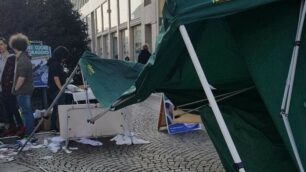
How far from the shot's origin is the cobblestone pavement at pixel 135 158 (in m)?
7.28

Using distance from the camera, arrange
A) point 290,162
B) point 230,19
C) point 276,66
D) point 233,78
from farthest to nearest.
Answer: point 233,78 < point 290,162 < point 230,19 < point 276,66

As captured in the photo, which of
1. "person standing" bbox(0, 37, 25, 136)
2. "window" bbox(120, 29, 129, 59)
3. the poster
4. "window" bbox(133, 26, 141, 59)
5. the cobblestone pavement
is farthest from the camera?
"window" bbox(120, 29, 129, 59)

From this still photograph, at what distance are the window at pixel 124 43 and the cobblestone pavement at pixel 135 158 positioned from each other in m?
26.6

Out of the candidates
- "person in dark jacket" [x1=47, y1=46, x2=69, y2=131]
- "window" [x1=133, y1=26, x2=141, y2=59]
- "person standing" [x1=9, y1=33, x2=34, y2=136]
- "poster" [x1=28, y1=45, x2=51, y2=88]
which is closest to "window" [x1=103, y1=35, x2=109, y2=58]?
"window" [x1=133, y1=26, x2=141, y2=59]

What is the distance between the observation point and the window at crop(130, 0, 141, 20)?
30753 millimetres

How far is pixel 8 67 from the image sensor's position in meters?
9.55

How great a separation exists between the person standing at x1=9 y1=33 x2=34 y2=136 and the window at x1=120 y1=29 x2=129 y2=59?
85.2ft

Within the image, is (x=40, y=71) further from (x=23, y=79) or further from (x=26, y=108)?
(x=23, y=79)

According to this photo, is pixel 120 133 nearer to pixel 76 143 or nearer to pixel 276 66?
pixel 76 143

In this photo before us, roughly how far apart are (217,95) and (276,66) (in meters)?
1.44

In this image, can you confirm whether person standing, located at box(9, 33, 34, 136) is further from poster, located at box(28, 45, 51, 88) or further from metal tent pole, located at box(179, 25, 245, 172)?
metal tent pole, located at box(179, 25, 245, 172)

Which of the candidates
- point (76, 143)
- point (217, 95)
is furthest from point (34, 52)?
point (217, 95)

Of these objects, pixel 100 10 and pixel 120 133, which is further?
pixel 100 10

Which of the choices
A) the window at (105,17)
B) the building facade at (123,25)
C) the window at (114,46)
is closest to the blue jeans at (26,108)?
the building facade at (123,25)
